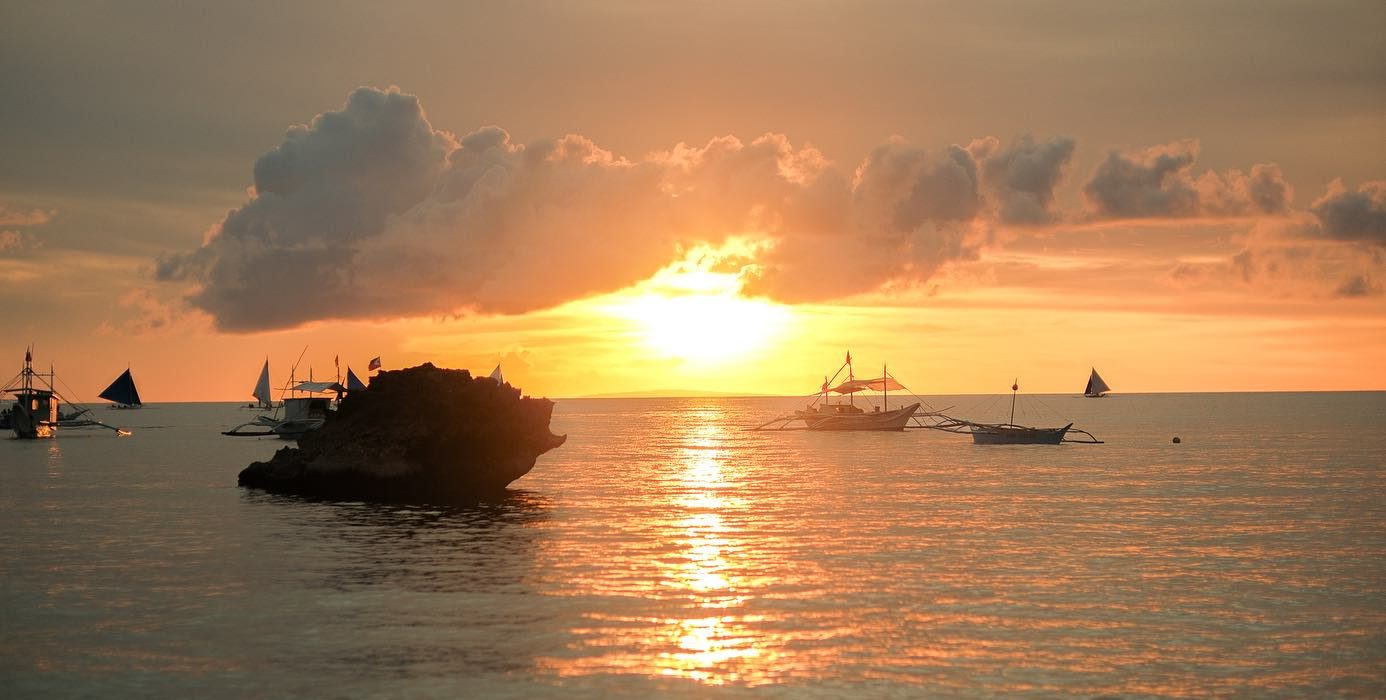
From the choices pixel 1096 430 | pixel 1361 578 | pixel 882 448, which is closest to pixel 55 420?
pixel 882 448

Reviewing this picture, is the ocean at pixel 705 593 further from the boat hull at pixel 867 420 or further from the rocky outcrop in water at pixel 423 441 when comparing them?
the boat hull at pixel 867 420

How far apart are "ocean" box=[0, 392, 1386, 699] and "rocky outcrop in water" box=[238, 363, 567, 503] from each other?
3.08 meters

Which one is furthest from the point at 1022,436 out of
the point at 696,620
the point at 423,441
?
the point at 696,620

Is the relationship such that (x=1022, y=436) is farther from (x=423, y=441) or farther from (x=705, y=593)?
(x=705, y=593)

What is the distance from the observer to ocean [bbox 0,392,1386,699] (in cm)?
2519

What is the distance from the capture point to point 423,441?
69000 millimetres

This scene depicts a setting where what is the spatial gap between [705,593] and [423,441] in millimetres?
37341

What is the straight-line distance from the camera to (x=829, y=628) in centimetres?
3031

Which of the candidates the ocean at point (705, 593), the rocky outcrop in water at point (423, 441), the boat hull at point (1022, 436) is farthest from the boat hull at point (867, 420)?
the rocky outcrop in water at point (423, 441)

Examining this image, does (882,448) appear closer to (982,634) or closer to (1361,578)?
(1361,578)

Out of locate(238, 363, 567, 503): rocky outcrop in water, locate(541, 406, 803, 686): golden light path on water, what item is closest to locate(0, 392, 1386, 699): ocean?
locate(541, 406, 803, 686): golden light path on water

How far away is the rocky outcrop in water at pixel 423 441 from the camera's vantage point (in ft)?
227

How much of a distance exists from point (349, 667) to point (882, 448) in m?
114

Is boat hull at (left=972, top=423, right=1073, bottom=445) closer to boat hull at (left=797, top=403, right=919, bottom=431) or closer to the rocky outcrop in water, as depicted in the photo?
boat hull at (left=797, top=403, right=919, bottom=431)
